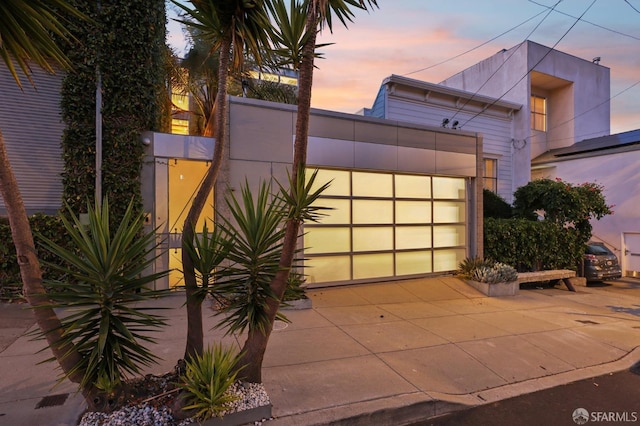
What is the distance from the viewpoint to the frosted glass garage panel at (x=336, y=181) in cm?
896

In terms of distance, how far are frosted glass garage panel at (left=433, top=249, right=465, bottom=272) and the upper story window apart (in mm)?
10316

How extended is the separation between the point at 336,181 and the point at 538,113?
554 inches

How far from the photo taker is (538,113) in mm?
18000

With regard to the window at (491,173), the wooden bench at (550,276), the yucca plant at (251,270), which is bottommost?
the wooden bench at (550,276)

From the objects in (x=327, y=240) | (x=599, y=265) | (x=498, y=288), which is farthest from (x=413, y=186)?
(x=599, y=265)

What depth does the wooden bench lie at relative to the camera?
10.3 meters

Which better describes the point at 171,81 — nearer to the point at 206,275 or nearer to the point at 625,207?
the point at 206,275

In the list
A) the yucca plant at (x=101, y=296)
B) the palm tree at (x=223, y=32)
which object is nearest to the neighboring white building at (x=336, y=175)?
the palm tree at (x=223, y=32)

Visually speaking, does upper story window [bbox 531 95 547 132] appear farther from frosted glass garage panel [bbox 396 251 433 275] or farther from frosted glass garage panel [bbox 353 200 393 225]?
frosted glass garage panel [bbox 353 200 393 225]

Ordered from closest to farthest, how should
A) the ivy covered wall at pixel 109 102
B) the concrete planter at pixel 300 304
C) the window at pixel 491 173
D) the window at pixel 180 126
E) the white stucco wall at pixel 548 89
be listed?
the concrete planter at pixel 300 304, the ivy covered wall at pixel 109 102, the window at pixel 180 126, the window at pixel 491 173, the white stucco wall at pixel 548 89

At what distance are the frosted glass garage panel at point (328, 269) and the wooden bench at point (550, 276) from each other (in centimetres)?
483

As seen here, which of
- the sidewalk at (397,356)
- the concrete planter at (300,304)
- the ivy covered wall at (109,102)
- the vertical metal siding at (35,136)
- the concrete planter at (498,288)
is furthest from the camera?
the concrete planter at (498,288)

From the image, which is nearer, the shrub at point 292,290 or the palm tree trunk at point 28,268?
the palm tree trunk at point 28,268

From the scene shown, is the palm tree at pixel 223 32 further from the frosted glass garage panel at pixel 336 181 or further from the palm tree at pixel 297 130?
the frosted glass garage panel at pixel 336 181
